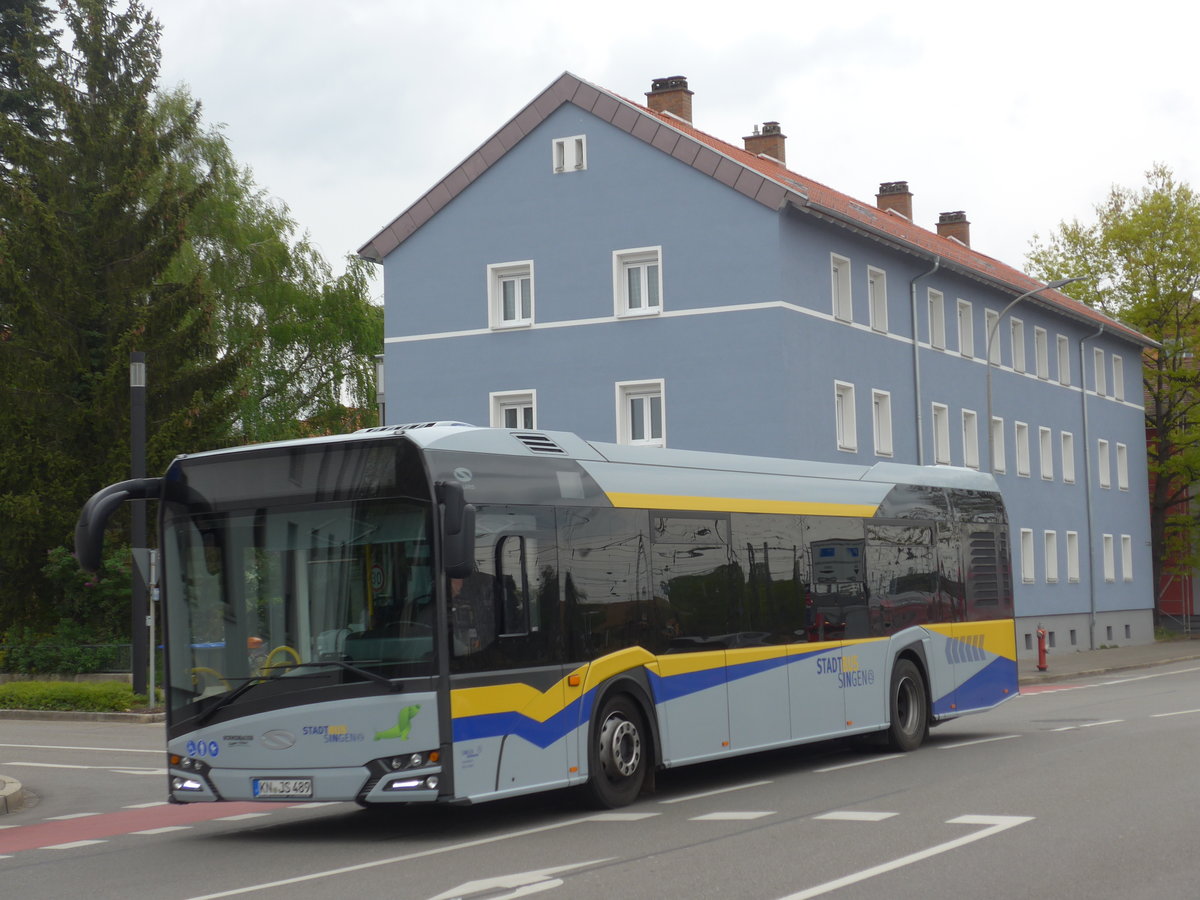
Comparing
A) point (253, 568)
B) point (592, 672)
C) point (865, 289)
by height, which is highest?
point (865, 289)

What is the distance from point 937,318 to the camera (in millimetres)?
44844

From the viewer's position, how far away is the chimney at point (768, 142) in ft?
159

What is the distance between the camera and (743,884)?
891 cm

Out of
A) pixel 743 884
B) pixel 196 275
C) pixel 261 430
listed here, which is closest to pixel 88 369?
pixel 196 275

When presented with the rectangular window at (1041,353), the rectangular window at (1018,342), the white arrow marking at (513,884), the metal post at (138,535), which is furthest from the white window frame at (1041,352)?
the white arrow marking at (513,884)

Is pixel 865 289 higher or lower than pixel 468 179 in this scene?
lower

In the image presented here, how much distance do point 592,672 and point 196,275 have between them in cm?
2579

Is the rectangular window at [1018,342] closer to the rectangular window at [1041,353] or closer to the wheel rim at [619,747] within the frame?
the rectangular window at [1041,353]

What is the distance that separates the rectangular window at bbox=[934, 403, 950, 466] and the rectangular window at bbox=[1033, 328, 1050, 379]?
861 centimetres

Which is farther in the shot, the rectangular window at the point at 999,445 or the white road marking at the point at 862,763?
the rectangular window at the point at 999,445

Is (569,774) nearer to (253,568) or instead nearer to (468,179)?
(253,568)

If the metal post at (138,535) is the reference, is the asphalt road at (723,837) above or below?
below

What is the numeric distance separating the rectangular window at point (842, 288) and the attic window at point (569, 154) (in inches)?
248

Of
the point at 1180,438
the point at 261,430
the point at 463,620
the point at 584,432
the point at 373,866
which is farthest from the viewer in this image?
the point at 1180,438
